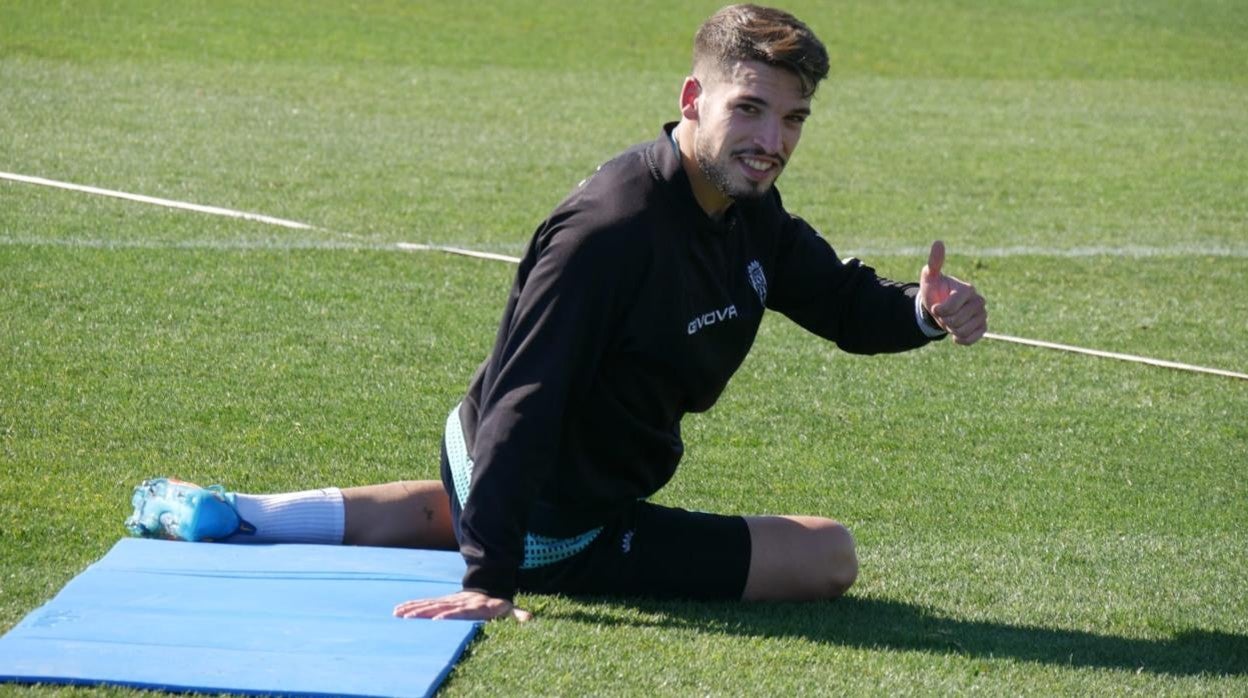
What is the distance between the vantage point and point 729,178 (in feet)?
14.9

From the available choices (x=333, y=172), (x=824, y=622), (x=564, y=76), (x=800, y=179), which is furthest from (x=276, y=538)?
(x=564, y=76)

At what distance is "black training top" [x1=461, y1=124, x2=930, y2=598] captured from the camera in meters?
4.41

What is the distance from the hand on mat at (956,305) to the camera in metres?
4.71

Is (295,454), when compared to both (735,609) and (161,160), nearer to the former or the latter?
(735,609)

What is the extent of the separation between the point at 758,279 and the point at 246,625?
1644 millimetres

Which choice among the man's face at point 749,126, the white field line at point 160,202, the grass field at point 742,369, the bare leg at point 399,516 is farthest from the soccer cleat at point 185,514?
the white field line at point 160,202

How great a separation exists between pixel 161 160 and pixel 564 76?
686 cm

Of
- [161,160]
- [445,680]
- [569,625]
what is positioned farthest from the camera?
[161,160]

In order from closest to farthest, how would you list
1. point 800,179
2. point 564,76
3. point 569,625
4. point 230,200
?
point 569,625 → point 230,200 → point 800,179 → point 564,76

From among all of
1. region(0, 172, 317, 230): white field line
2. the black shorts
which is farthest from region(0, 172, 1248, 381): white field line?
the black shorts

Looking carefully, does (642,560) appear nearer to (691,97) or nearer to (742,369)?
(691,97)

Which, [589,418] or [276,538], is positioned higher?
[589,418]

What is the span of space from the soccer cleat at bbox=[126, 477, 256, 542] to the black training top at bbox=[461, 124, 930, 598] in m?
0.75

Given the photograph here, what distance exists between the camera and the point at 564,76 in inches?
700
